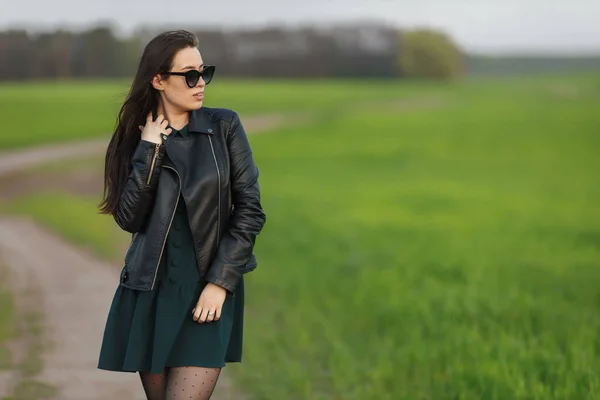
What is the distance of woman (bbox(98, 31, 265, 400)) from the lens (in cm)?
362

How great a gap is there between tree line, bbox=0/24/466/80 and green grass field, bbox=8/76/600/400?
41.0 ft

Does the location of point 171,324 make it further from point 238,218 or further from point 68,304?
point 68,304

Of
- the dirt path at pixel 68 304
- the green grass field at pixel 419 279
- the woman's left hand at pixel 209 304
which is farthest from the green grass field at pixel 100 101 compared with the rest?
the woman's left hand at pixel 209 304

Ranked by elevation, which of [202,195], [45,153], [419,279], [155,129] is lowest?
[45,153]

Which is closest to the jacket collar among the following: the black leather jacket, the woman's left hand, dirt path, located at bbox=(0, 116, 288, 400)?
the black leather jacket

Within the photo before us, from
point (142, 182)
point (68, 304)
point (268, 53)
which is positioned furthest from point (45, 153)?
point (268, 53)

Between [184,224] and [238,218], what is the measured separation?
0.19 m

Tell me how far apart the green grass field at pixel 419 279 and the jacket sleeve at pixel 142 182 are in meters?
2.33

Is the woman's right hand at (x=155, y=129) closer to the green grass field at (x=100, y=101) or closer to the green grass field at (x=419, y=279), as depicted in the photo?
the green grass field at (x=419, y=279)

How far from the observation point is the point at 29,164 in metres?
24.7

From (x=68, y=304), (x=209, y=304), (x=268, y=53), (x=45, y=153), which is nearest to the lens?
(x=209, y=304)

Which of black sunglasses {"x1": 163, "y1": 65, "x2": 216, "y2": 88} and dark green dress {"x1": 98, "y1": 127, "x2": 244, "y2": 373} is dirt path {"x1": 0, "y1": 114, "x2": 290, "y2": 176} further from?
black sunglasses {"x1": 163, "y1": 65, "x2": 216, "y2": 88}

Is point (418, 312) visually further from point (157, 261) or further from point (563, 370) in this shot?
point (157, 261)

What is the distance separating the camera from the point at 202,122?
3684mm
